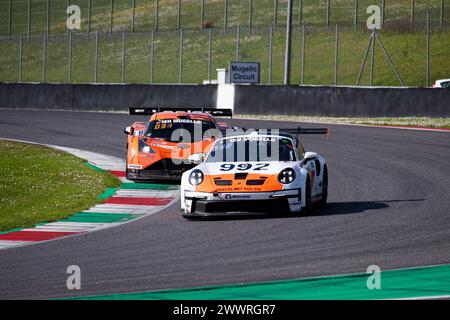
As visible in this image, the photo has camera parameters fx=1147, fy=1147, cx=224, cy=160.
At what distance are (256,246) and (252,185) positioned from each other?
94.2 inches

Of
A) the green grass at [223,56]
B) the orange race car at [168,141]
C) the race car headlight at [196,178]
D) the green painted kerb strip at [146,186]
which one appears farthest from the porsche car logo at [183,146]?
the green grass at [223,56]

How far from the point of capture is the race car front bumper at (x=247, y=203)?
15.2m

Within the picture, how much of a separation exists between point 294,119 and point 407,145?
31.3ft

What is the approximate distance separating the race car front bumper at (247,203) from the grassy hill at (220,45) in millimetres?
35672

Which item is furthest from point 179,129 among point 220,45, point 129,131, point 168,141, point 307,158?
point 220,45

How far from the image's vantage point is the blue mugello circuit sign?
41.4m

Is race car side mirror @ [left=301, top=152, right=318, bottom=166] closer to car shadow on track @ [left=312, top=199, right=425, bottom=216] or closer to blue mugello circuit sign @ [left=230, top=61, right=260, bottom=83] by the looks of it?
car shadow on track @ [left=312, top=199, right=425, bottom=216]

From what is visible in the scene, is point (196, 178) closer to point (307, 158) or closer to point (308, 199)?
point (308, 199)

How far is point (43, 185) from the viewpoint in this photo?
786 inches

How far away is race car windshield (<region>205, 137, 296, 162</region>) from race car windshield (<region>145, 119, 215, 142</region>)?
3837 mm

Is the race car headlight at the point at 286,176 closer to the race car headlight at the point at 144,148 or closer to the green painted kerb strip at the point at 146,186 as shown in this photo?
the green painted kerb strip at the point at 146,186

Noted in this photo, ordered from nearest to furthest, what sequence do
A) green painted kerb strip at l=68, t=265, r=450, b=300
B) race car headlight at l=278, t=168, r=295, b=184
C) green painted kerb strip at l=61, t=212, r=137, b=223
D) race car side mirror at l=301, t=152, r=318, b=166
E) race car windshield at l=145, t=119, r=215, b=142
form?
1. green painted kerb strip at l=68, t=265, r=450, b=300
2. race car headlight at l=278, t=168, r=295, b=184
3. green painted kerb strip at l=61, t=212, r=137, b=223
4. race car side mirror at l=301, t=152, r=318, b=166
5. race car windshield at l=145, t=119, r=215, b=142

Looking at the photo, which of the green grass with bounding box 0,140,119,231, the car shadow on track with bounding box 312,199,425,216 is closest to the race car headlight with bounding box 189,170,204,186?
the car shadow on track with bounding box 312,199,425,216

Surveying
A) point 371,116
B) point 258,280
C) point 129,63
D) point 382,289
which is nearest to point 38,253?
point 258,280
